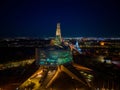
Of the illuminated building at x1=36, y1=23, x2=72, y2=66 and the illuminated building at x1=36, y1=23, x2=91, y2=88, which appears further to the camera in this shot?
the illuminated building at x1=36, y1=23, x2=72, y2=66

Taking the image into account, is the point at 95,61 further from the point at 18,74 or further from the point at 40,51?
the point at 18,74

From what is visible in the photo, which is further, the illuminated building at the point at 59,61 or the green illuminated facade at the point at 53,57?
the green illuminated facade at the point at 53,57

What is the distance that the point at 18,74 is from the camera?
34906mm

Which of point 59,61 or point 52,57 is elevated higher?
point 52,57

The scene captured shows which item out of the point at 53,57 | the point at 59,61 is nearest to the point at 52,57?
the point at 53,57

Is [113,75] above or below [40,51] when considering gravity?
below

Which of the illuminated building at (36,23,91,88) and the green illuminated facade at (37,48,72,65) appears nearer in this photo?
the illuminated building at (36,23,91,88)

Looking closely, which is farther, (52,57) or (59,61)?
(52,57)

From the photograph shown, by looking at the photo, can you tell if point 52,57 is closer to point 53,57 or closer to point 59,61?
point 53,57

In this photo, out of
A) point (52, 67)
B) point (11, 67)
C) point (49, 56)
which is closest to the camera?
point (52, 67)

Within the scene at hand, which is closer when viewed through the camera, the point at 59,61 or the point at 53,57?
the point at 59,61

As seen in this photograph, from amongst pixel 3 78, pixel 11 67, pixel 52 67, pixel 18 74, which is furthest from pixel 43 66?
pixel 11 67

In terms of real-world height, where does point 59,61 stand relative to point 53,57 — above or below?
below

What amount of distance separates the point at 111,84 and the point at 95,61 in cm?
1826
